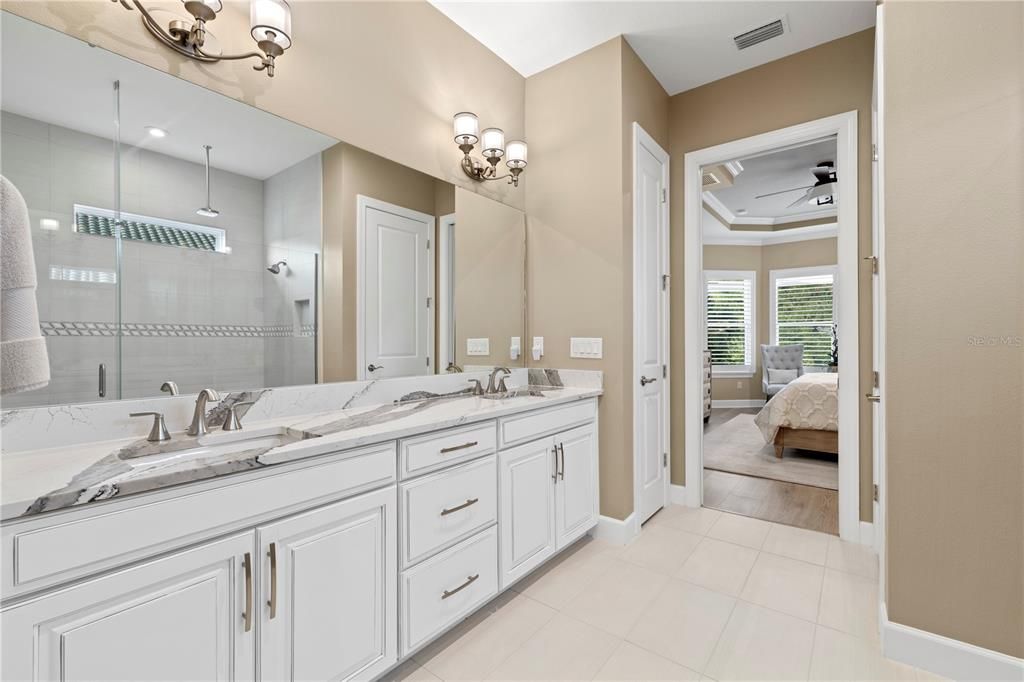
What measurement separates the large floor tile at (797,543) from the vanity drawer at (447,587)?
5.49 feet

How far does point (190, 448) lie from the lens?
1313mm

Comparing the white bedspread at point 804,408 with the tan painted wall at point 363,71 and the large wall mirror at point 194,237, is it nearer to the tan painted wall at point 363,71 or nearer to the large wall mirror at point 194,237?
the tan painted wall at point 363,71

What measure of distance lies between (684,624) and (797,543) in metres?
1.18

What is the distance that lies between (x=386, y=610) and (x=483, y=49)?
9.55ft

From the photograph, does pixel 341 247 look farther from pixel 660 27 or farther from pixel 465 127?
pixel 660 27

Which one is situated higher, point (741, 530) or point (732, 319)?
point (732, 319)

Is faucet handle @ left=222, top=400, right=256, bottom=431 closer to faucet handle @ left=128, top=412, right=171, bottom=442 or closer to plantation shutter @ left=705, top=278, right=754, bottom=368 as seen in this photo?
faucet handle @ left=128, top=412, right=171, bottom=442

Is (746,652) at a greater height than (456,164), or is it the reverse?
(456,164)

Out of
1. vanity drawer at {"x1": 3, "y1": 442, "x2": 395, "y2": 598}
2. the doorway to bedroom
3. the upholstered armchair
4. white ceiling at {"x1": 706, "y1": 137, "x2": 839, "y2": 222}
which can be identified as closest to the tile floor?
the doorway to bedroom

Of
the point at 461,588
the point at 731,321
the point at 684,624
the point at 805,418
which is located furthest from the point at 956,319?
the point at 731,321

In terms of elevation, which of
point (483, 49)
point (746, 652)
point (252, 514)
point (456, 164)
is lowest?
point (746, 652)

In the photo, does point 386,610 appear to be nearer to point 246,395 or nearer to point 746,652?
point 246,395

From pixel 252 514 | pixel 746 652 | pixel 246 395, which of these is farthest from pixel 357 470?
pixel 746 652

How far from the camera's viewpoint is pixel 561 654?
171cm
